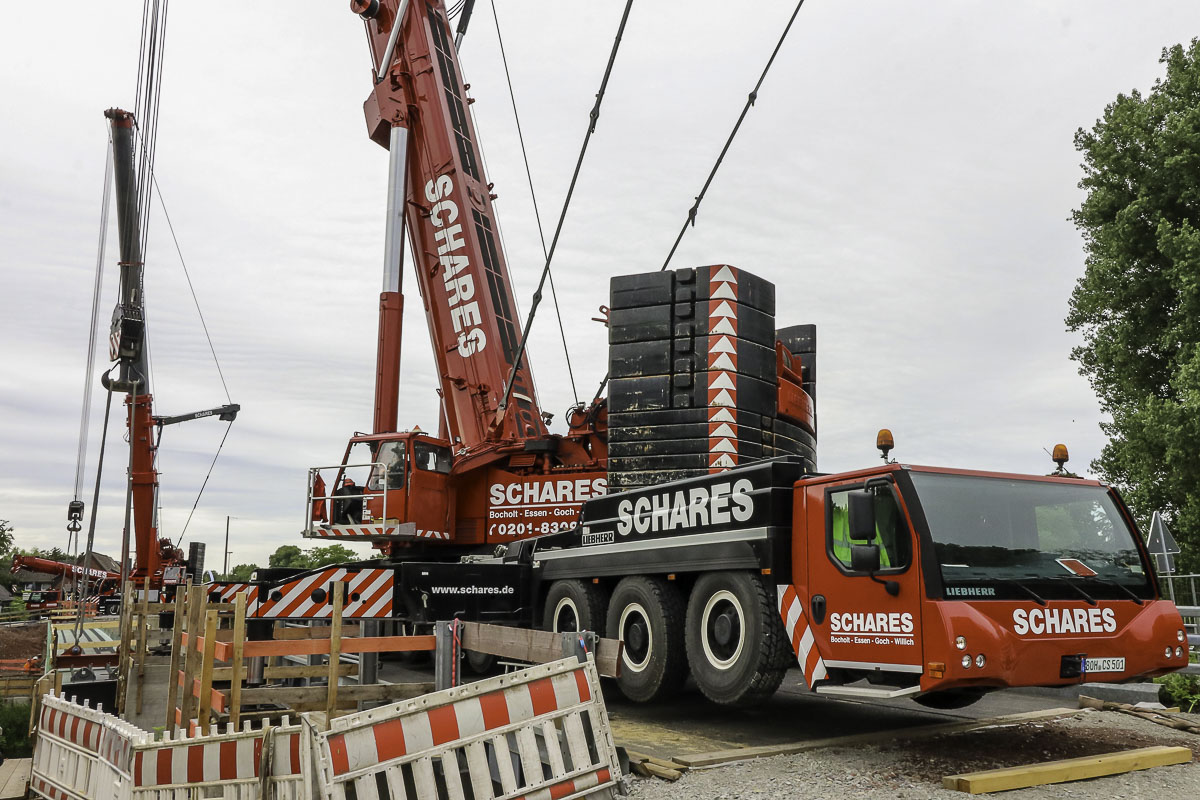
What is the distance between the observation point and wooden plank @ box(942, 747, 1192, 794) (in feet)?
18.7

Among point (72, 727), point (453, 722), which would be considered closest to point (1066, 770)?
point (453, 722)

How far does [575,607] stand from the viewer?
9.95 m

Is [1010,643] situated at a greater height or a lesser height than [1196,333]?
lesser

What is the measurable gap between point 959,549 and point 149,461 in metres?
27.9

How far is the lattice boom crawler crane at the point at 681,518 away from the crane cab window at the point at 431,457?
0.04 metres

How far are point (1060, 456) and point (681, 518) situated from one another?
3.07m

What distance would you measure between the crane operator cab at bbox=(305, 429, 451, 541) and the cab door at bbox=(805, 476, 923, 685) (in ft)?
23.3

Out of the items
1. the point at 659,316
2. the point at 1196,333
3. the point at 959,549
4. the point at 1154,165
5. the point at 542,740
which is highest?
the point at 1154,165

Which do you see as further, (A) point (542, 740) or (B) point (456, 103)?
(B) point (456, 103)

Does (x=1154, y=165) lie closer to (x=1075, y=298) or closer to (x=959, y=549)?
(x=1075, y=298)

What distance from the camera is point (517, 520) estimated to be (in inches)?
535

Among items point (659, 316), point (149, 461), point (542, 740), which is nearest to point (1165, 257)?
point (659, 316)

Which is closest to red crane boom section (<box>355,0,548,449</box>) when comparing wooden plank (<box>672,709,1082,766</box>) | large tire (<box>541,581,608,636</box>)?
large tire (<box>541,581,608,636</box>)

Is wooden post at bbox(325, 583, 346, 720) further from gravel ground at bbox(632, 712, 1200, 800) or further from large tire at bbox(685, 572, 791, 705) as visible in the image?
large tire at bbox(685, 572, 791, 705)
